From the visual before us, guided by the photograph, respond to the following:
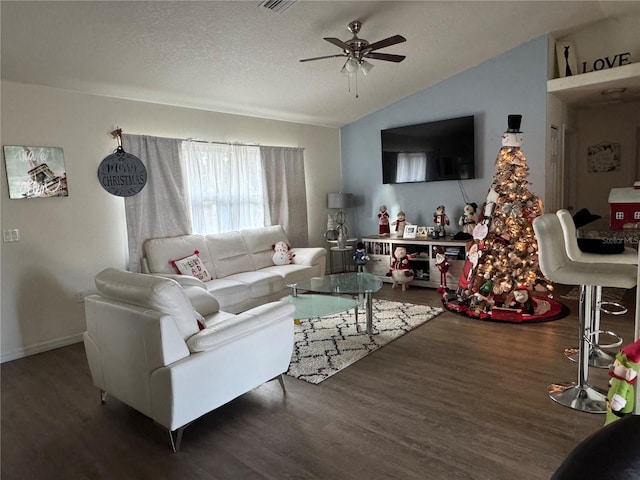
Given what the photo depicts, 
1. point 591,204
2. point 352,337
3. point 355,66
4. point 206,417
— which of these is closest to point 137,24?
point 355,66

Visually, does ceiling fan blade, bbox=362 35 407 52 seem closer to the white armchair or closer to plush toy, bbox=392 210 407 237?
the white armchair

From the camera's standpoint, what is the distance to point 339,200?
21.3 ft

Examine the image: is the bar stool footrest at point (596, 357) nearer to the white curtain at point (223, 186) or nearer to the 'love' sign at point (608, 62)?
the 'love' sign at point (608, 62)

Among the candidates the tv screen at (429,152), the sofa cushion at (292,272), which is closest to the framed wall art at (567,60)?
the tv screen at (429,152)

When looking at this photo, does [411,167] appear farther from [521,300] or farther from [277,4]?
[277,4]

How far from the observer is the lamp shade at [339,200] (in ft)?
21.3

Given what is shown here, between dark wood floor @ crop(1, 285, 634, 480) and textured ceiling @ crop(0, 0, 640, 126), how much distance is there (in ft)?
8.48

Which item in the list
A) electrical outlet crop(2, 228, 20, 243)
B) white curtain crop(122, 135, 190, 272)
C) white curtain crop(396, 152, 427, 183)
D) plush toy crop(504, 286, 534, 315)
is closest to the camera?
electrical outlet crop(2, 228, 20, 243)

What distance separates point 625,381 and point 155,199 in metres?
4.35

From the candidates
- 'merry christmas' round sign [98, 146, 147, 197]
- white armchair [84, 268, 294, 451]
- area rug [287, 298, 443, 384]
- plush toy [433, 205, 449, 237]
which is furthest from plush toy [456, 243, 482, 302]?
'merry christmas' round sign [98, 146, 147, 197]

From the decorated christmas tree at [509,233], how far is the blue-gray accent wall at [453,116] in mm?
1068

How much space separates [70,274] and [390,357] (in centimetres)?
311

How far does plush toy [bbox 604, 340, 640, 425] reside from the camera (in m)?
1.34

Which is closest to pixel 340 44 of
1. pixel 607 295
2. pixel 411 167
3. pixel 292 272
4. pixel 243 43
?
pixel 243 43
